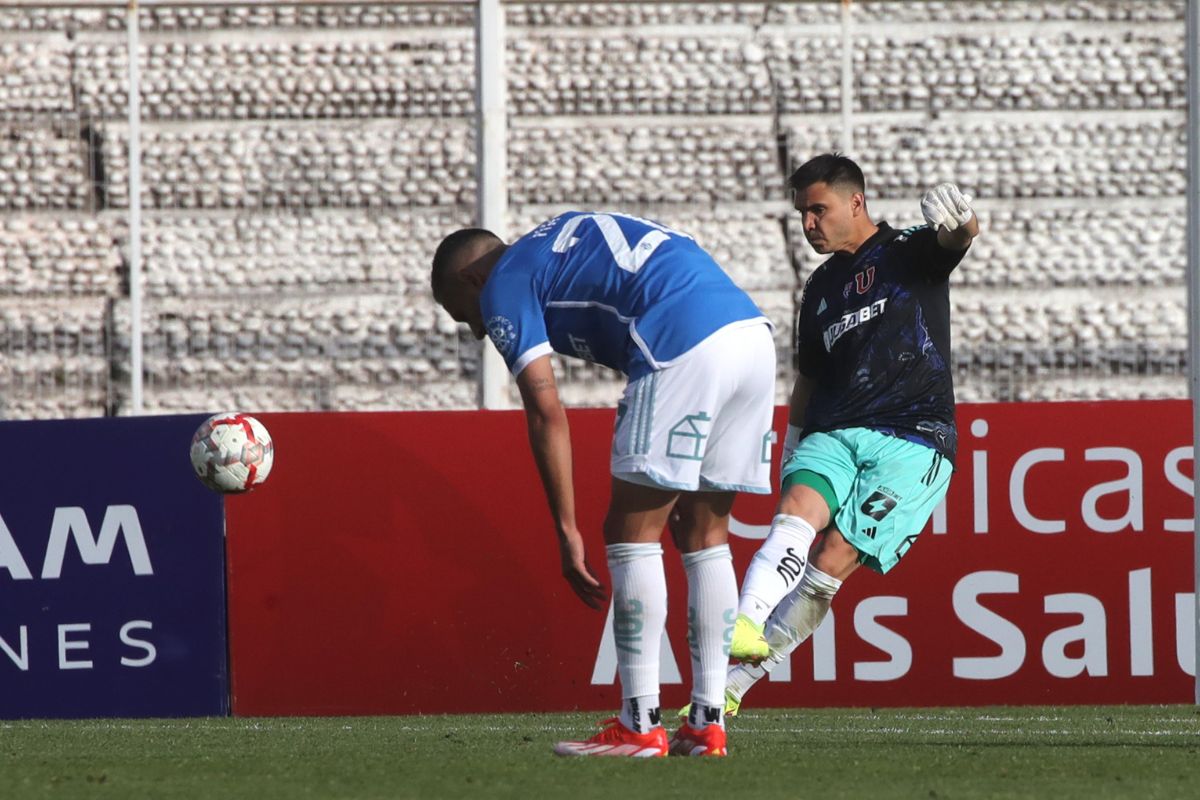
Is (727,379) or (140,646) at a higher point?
(727,379)

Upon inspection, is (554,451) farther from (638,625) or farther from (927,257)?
(927,257)

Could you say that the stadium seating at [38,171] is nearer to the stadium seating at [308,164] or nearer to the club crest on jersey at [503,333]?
the stadium seating at [308,164]

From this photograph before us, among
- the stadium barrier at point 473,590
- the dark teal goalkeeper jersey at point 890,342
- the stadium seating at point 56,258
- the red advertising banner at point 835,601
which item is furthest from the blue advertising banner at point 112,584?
the stadium seating at point 56,258

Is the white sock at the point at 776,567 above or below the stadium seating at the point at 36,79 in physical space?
below

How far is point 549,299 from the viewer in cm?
395

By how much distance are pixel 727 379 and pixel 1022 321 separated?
10881 mm

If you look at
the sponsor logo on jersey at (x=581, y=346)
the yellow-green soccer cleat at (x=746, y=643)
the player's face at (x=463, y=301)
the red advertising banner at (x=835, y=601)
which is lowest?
the red advertising banner at (x=835, y=601)

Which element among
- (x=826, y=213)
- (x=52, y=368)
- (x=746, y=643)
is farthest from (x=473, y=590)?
(x=52, y=368)

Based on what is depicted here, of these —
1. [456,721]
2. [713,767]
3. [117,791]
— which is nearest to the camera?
[117,791]

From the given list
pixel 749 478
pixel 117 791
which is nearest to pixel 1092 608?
pixel 749 478

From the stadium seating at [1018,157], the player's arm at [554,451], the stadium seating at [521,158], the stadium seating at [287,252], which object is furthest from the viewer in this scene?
the stadium seating at [1018,157]

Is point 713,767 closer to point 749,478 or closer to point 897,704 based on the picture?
point 749,478

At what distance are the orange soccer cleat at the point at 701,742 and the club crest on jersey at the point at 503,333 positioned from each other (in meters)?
0.94

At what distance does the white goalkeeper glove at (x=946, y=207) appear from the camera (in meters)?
4.59
